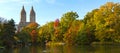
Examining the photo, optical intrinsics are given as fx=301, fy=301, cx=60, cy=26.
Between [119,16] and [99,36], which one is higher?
[119,16]

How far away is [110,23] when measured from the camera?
7744cm

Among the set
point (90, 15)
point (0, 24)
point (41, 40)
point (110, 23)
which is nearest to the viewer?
point (0, 24)

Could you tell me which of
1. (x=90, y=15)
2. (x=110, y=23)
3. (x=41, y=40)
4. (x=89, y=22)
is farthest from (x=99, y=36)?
(x=41, y=40)

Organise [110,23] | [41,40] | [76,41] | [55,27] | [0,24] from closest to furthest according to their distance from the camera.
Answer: [0,24]
[110,23]
[76,41]
[55,27]
[41,40]

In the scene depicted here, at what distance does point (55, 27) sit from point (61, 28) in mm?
6650

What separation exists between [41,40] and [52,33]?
1175 centimetres

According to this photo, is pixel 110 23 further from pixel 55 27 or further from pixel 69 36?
pixel 55 27

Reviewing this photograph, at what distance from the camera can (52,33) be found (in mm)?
106062

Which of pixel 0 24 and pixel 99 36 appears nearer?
pixel 0 24

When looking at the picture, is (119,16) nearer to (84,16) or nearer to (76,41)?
(76,41)

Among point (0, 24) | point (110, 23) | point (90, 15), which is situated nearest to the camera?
point (0, 24)

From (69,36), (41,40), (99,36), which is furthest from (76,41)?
(41,40)

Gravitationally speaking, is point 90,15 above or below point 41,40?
above

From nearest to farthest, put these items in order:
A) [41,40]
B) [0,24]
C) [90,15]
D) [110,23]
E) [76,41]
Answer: [0,24]
[110,23]
[76,41]
[90,15]
[41,40]
